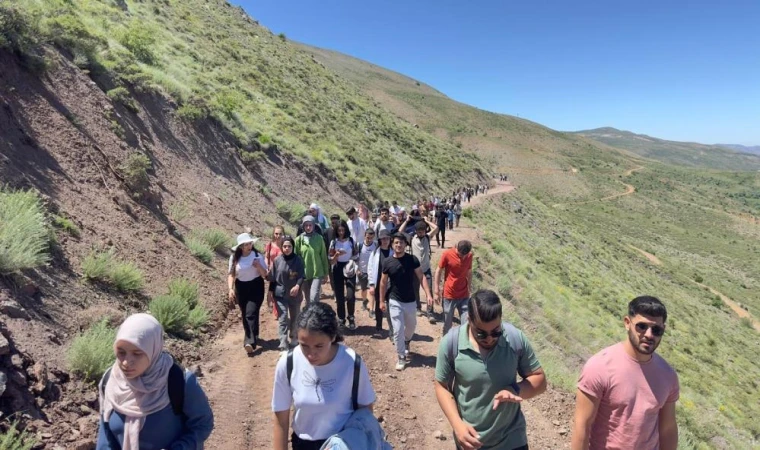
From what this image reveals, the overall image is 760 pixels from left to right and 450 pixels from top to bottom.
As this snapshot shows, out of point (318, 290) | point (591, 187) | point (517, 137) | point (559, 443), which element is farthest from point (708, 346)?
point (517, 137)

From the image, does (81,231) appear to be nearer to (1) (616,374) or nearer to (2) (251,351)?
(2) (251,351)

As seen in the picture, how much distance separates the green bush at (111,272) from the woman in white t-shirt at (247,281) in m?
1.52

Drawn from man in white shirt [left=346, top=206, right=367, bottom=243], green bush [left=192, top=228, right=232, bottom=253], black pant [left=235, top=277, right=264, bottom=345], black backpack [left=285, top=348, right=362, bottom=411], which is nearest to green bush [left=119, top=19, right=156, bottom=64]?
green bush [left=192, top=228, right=232, bottom=253]

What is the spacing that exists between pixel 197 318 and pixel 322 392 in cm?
472

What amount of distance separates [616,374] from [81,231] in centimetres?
724

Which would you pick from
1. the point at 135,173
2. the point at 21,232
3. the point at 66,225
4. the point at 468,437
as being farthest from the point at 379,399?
the point at 135,173

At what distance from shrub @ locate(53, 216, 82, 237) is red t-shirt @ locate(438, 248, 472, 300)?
5476 millimetres

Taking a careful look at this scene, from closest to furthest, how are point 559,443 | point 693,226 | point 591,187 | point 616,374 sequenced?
1. point 616,374
2. point 559,443
3. point 693,226
4. point 591,187

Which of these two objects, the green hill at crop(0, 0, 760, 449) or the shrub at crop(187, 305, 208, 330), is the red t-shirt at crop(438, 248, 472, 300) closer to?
the green hill at crop(0, 0, 760, 449)

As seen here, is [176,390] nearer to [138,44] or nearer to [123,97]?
[123,97]

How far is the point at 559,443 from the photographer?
18.0ft

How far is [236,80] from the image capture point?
23.1 metres

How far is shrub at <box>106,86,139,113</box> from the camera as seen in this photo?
1081 cm

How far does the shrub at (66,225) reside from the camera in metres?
6.36
